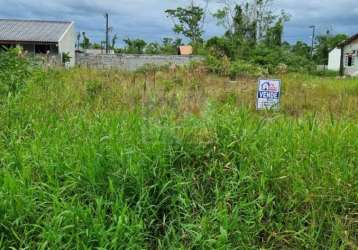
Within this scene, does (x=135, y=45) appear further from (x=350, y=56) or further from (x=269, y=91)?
(x=269, y=91)

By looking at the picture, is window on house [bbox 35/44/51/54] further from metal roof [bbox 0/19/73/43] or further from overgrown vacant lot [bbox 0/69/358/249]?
overgrown vacant lot [bbox 0/69/358/249]

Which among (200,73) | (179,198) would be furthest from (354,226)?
(200,73)

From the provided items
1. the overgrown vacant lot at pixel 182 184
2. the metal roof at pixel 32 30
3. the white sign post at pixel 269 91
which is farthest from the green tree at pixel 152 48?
the overgrown vacant lot at pixel 182 184

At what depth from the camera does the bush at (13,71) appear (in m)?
4.79

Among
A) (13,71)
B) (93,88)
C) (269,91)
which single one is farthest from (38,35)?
(269,91)

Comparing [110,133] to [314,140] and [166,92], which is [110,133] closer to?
[314,140]

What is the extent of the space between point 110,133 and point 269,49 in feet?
81.1

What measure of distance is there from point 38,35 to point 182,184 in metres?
26.0

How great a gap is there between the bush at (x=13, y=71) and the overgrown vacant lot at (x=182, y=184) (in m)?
1.93

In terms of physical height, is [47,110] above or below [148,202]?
above

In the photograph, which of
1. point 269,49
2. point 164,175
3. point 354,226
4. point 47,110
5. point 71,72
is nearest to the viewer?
point 354,226

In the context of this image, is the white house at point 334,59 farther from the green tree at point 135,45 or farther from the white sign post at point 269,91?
the white sign post at point 269,91

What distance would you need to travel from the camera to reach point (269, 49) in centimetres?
2600

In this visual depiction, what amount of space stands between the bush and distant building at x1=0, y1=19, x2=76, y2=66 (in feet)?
61.1
